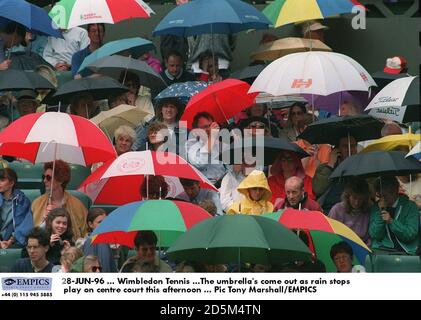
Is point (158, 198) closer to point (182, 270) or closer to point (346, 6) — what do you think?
point (182, 270)

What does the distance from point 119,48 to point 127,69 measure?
0.30 m

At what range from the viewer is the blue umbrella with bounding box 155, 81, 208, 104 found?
1927cm

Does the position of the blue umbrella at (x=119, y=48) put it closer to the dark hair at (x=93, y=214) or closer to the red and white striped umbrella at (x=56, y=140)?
the red and white striped umbrella at (x=56, y=140)

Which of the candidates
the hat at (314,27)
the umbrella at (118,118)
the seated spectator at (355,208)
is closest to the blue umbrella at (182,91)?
the umbrella at (118,118)

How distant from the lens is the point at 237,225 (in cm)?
1432

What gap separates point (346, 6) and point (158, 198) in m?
4.53

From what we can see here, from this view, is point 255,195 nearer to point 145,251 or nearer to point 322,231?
point 322,231

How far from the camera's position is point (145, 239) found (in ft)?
51.1

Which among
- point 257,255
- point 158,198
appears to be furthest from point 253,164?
point 257,255

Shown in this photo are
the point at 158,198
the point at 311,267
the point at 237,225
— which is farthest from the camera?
the point at 158,198

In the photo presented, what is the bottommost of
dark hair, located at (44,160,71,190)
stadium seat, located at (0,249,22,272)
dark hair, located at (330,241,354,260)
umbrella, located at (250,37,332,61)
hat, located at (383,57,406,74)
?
stadium seat, located at (0,249,22,272)

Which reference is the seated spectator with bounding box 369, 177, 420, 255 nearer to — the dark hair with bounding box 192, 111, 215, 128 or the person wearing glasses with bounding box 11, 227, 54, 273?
the dark hair with bounding box 192, 111, 215, 128

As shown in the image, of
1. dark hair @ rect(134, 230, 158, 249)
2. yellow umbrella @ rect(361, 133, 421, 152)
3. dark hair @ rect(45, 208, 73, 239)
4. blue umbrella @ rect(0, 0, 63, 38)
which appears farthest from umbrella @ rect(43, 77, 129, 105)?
dark hair @ rect(134, 230, 158, 249)

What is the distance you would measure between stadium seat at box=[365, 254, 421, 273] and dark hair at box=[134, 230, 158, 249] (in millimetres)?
1924
